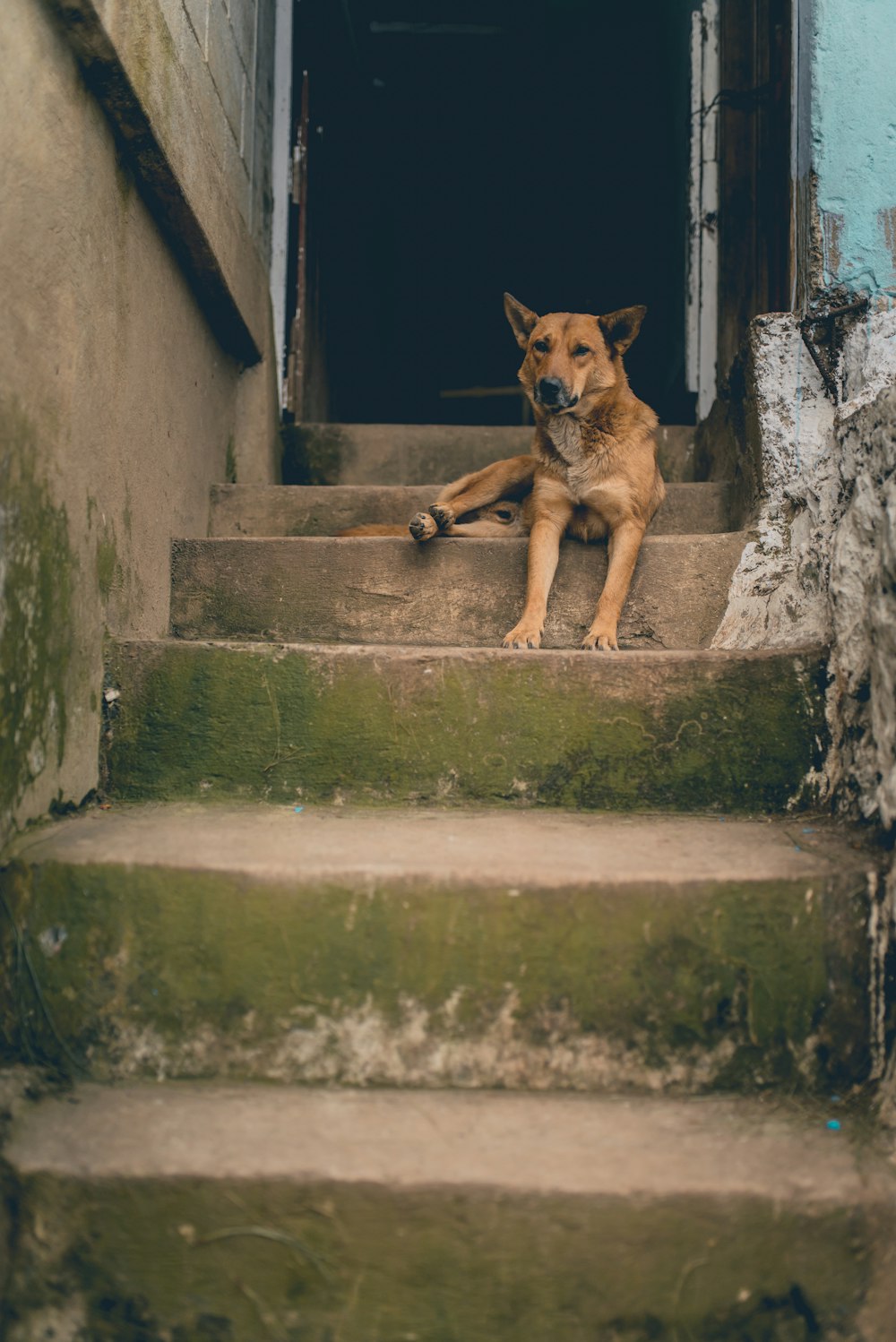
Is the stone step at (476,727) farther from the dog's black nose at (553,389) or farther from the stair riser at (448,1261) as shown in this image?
the dog's black nose at (553,389)

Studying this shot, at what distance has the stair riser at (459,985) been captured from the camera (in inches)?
65.1

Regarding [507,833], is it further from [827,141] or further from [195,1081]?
[827,141]

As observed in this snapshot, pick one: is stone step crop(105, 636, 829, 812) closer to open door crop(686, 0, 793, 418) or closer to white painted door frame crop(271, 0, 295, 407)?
open door crop(686, 0, 793, 418)

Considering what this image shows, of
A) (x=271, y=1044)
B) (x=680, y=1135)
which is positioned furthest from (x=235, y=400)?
(x=680, y=1135)

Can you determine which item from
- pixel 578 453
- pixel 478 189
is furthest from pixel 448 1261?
pixel 478 189

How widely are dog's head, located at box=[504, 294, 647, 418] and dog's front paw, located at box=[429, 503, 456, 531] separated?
49 cm

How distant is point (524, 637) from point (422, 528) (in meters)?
0.46

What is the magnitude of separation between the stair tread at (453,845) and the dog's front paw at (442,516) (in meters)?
1.19

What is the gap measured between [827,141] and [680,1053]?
2.54 m

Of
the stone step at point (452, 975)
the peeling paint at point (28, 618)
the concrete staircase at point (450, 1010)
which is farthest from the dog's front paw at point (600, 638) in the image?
the peeling paint at point (28, 618)

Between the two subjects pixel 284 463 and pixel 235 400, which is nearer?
pixel 235 400

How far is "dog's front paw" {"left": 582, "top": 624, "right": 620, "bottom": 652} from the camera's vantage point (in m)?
2.62

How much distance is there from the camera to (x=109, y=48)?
2.06 meters

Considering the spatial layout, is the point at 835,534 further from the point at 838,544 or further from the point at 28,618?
the point at 28,618
